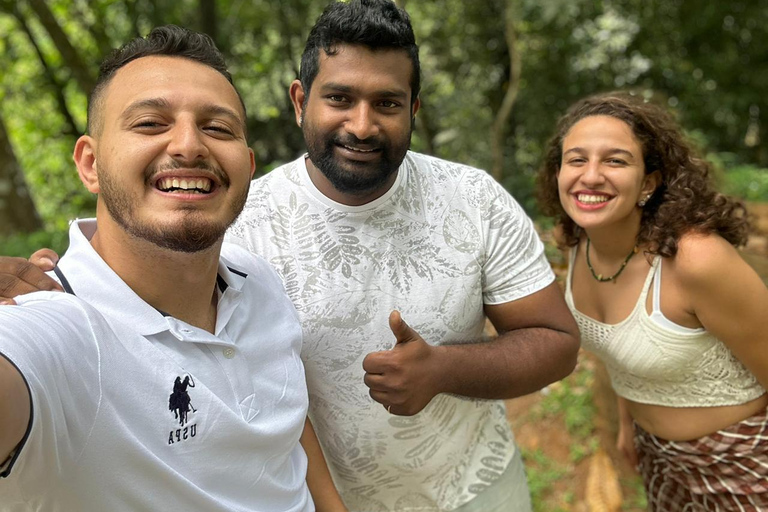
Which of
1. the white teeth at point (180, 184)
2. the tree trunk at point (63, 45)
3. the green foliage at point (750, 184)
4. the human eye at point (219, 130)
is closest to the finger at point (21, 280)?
the white teeth at point (180, 184)

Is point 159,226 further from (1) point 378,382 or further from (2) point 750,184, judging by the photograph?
(2) point 750,184

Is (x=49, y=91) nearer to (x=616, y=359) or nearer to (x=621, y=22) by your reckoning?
(x=621, y=22)

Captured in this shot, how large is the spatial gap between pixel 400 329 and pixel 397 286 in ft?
1.06

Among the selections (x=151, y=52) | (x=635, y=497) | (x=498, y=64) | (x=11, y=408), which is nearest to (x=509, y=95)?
(x=498, y=64)

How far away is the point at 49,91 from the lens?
33.4 feet

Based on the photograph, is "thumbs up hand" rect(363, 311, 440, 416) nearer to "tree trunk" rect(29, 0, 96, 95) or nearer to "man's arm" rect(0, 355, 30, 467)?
"man's arm" rect(0, 355, 30, 467)

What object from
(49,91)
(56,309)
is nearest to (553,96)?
(49,91)

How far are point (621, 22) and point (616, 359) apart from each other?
9.13 meters

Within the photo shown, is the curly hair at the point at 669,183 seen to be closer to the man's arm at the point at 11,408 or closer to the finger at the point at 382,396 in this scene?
the finger at the point at 382,396

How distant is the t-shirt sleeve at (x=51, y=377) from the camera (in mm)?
1096

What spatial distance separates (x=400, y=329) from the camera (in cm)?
176

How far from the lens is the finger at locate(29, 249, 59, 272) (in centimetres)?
146

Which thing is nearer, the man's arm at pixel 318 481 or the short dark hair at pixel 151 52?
the short dark hair at pixel 151 52

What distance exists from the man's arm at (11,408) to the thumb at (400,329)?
0.89 meters
